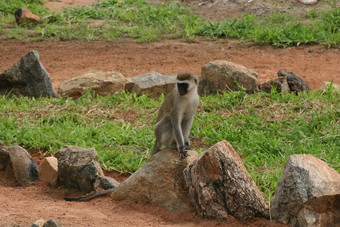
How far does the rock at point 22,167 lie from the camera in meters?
5.82

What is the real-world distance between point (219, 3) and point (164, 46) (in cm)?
388

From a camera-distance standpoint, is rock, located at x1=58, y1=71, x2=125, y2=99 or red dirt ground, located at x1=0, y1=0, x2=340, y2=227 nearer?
rock, located at x1=58, y1=71, x2=125, y2=99

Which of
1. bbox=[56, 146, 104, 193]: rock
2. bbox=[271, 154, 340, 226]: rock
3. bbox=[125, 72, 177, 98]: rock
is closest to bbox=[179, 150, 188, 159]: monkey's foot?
bbox=[56, 146, 104, 193]: rock

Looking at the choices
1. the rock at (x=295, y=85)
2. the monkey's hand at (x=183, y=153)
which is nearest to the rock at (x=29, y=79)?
the rock at (x=295, y=85)

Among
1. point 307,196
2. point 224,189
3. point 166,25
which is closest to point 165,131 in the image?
point 224,189

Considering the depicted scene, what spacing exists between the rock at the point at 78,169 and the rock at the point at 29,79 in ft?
11.0

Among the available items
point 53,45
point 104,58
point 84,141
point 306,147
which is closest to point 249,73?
point 306,147

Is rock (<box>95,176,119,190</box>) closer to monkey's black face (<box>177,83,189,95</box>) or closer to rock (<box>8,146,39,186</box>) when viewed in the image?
rock (<box>8,146,39,186</box>)

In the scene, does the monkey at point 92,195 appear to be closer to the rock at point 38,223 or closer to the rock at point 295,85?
the rock at point 38,223

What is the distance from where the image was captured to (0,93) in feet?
29.8

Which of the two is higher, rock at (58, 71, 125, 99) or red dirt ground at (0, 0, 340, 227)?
rock at (58, 71, 125, 99)

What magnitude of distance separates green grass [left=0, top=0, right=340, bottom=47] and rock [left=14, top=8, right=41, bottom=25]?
0.59 ft

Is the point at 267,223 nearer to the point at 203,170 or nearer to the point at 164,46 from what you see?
the point at 203,170

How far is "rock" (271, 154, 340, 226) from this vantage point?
408cm
